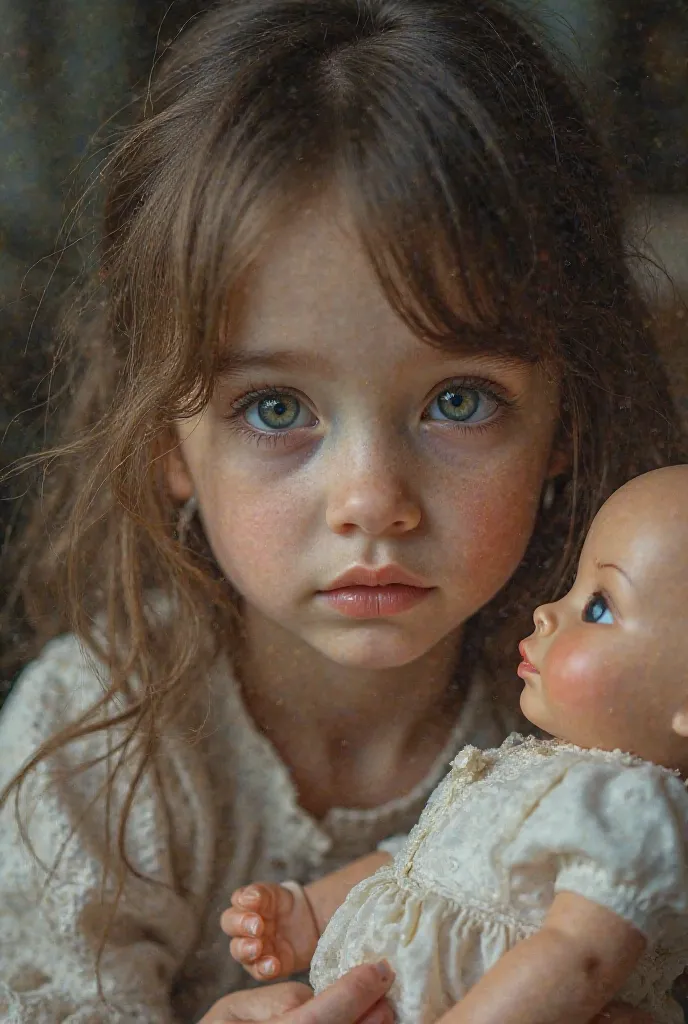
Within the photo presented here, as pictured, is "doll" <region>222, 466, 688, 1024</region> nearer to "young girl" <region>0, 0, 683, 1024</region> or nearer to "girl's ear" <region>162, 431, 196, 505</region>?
"young girl" <region>0, 0, 683, 1024</region>

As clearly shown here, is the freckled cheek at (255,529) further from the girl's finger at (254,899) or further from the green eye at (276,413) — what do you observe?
the girl's finger at (254,899)

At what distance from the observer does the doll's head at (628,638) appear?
44cm

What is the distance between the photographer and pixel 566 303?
0.52 meters

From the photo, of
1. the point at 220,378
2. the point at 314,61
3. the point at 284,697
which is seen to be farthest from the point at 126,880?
the point at 314,61

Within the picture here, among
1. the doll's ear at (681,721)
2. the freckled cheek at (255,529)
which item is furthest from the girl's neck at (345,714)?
the doll's ear at (681,721)

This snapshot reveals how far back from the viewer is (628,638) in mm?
439

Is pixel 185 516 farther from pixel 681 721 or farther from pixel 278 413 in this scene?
pixel 681 721

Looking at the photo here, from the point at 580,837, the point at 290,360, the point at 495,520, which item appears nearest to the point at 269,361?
the point at 290,360

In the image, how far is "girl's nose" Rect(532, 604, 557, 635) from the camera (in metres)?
0.47

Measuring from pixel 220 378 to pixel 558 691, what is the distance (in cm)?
19

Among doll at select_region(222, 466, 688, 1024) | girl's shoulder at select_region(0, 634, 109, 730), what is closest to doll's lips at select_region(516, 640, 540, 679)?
doll at select_region(222, 466, 688, 1024)

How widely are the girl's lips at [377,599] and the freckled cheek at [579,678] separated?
0.29 ft

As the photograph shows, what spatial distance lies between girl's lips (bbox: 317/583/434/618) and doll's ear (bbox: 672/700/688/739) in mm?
129

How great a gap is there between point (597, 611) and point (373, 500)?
9 centimetres
